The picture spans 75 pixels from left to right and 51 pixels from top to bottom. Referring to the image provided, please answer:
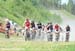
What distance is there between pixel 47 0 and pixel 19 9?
53761mm

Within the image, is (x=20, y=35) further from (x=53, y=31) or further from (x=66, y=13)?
(x=66, y=13)

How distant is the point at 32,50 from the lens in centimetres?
1966

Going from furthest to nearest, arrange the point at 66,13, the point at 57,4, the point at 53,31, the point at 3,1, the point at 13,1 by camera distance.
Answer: the point at 66,13
the point at 57,4
the point at 13,1
the point at 3,1
the point at 53,31

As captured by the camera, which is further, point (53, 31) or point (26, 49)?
point (53, 31)

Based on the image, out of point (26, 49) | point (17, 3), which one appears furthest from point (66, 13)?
point (26, 49)

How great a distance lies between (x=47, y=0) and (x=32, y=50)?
103 m

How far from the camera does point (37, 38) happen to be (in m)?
30.9

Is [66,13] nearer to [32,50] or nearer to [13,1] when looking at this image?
[13,1]

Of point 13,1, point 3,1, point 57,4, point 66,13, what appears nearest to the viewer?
point 3,1

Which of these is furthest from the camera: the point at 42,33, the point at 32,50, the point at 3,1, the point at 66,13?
the point at 66,13

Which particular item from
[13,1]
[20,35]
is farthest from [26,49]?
[13,1]

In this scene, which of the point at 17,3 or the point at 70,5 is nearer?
the point at 17,3

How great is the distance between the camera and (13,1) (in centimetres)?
6725

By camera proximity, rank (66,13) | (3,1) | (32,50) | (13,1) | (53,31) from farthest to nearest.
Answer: (66,13) → (13,1) → (3,1) → (53,31) → (32,50)
